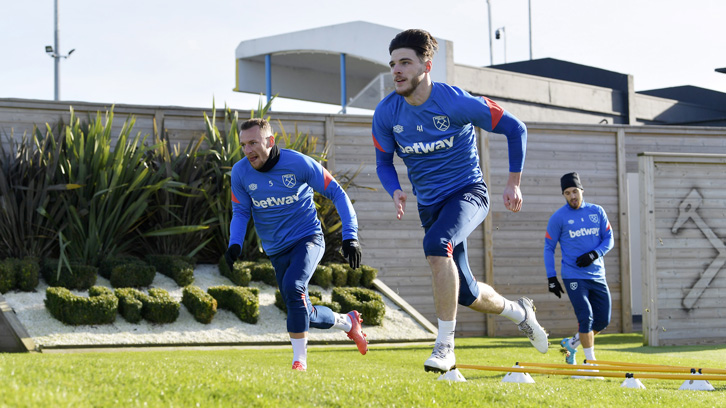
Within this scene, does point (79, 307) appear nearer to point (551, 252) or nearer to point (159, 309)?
point (159, 309)

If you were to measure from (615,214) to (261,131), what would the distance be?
10.0 m

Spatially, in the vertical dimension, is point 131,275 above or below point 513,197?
below

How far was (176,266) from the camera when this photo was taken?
10.7m

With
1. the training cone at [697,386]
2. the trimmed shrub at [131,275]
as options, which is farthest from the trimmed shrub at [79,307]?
the training cone at [697,386]

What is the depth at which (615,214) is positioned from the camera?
48.3ft

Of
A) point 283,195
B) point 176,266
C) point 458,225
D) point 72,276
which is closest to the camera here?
point 458,225

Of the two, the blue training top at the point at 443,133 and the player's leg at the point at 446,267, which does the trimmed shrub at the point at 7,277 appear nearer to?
the blue training top at the point at 443,133

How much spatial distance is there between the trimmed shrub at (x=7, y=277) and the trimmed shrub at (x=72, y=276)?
1.58 feet

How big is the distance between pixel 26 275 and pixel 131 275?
1268 millimetres

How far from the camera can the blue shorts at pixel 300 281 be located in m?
6.08

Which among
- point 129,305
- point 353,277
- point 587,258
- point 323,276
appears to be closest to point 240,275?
point 323,276

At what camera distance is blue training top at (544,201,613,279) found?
8445 millimetres

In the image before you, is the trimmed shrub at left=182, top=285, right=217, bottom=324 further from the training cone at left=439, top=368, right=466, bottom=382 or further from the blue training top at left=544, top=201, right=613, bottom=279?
the training cone at left=439, top=368, right=466, bottom=382

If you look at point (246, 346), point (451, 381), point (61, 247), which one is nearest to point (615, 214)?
point (246, 346)
